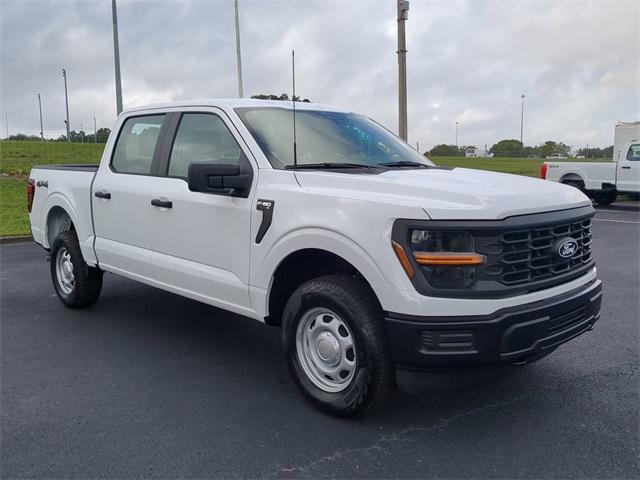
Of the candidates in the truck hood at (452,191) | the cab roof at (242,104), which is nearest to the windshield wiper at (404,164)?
the truck hood at (452,191)

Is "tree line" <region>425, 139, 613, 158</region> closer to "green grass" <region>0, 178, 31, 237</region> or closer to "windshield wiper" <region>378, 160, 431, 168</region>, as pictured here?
"green grass" <region>0, 178, 31, 237</region>

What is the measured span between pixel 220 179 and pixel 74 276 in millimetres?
2831

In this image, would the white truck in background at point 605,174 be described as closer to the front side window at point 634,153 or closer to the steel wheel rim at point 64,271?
the front side window at point 634,153

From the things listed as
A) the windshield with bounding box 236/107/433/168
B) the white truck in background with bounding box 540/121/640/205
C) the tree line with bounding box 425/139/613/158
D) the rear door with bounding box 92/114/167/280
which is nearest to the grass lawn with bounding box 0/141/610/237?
the windshield with bounding box 236/107/433/168

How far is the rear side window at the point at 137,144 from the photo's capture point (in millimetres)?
5145

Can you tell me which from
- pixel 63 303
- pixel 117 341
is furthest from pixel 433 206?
pixel 63 303

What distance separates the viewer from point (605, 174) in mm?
17953

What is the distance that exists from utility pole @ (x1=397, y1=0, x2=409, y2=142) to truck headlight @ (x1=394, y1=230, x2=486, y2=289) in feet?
35.9

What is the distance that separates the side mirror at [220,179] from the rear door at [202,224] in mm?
58

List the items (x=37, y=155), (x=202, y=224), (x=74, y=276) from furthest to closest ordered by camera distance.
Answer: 1. (x=37, y=155)
2. (x=74, y=276)
3. (x=202, y=224)

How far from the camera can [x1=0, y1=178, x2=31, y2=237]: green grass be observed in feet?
37.2

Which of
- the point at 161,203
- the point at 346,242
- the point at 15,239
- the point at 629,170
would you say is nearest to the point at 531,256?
the point at 346,242

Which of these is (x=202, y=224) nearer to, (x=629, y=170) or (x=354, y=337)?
(x=354, y=337)

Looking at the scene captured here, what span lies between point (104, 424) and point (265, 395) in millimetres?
1007
